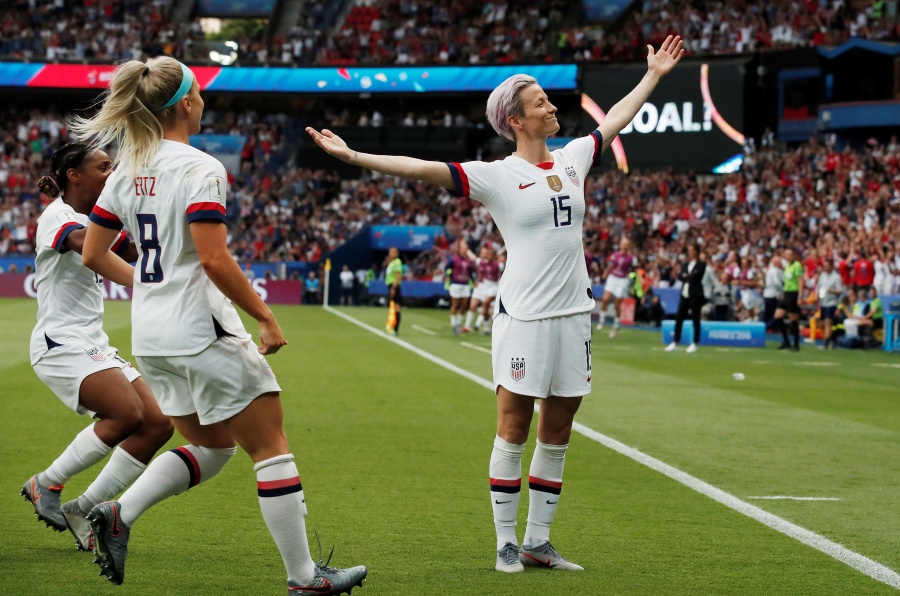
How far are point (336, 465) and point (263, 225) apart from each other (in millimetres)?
42551

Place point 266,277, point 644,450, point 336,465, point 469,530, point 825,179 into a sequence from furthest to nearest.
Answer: point 266,277 < point 825,179 < point 644,450 < point 336,465 < point 469,530

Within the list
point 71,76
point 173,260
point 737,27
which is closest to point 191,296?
point 173,260

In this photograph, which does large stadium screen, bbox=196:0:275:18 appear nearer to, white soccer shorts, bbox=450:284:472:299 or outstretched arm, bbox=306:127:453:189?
white soccer shorts, bbox=450:284:472:299

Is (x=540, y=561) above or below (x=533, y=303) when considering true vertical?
below

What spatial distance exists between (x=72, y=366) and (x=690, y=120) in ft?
109

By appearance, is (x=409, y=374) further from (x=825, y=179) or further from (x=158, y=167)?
(x=825, y=179)

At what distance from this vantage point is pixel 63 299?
20.2ft

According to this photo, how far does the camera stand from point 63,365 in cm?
611

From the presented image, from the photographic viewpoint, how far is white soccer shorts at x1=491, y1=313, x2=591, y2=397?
5.60 meters

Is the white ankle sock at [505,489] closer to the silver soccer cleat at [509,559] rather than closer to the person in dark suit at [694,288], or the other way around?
the silver soccer cleat at [509,559]

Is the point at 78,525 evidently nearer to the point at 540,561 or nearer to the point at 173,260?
the point at 173,260

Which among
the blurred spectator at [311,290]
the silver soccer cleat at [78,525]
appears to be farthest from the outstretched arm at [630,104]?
the blurred spectator at [311,290]

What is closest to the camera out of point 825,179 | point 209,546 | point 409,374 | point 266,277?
point 209,546

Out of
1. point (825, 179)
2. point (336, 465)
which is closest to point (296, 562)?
point (336, 465)
